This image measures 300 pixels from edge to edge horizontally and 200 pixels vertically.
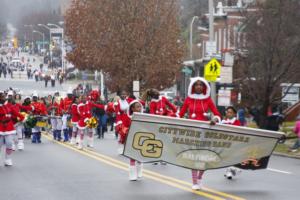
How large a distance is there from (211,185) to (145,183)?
1247 millimetres

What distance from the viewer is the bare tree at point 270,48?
31.0 m

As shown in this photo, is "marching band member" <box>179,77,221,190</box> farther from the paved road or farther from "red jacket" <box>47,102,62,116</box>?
"red jacket" <box>47,102,62,116</box>

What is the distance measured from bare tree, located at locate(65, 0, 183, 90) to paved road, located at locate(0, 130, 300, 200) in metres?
31.2

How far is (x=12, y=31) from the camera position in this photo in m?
147

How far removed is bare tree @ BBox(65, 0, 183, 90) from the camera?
53.7 m

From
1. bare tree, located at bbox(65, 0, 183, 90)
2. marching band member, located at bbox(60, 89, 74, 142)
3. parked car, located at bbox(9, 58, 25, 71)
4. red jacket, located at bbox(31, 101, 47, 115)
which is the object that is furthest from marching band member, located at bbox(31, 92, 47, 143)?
parked car, located at bbox(9, 58, 25, 71)

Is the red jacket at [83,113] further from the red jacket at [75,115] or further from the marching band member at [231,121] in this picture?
the marching band member at [231,121]

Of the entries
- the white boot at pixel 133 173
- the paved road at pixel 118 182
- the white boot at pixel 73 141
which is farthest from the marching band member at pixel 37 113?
the white boot at pixel 133 173

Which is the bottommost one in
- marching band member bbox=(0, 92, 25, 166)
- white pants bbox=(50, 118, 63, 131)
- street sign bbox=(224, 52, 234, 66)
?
white pants bbox=(50, 118, 63, 131)

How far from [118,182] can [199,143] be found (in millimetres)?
2229

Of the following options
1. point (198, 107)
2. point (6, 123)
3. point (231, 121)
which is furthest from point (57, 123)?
point (198, 107)

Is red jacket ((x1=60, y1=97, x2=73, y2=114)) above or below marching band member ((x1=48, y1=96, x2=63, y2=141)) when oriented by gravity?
above

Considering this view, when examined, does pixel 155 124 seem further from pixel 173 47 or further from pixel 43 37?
pixel 43 37

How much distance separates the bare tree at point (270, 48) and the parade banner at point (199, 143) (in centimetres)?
1621
